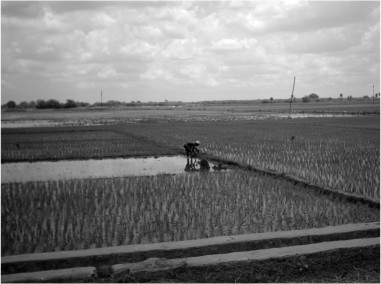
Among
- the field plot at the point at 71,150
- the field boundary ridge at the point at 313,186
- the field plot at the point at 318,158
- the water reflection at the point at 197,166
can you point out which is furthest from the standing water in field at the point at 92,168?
the field plot at the point at 318,158

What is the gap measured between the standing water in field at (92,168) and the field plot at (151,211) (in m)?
0.97

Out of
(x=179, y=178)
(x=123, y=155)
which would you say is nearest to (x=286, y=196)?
(x=179, y=178)

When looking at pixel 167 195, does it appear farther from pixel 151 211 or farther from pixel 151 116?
pixel 151 116

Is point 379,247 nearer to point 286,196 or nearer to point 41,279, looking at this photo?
point 286,196

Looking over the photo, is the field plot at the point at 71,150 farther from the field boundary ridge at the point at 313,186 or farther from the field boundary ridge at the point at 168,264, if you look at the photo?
the field boundary ridge at the point at 168,264

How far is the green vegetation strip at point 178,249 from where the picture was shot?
10.5 feet

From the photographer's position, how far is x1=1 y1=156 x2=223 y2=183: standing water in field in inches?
315

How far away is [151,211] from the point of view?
5.08 m

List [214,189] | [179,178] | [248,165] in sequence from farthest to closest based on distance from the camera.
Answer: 1. [248,165]
2. [179,178]
3. [214,189]

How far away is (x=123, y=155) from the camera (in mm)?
11055

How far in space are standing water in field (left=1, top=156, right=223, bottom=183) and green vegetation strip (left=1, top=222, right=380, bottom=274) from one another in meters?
4.62

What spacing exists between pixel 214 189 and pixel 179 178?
1076 mm

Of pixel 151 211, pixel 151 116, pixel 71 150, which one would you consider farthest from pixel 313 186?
pixel 151 116

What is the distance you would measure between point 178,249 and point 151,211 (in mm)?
1737
